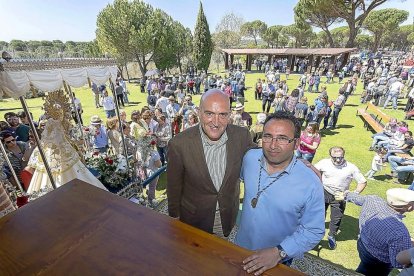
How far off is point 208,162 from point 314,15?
46.5 metres

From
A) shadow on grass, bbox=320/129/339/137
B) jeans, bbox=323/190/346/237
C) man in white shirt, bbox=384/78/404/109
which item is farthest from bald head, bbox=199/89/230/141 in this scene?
man in white shirt, bbox=384/78/404/109

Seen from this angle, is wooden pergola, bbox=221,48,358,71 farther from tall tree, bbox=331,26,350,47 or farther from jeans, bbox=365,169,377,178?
tall tree, bbox=331,26,350,47

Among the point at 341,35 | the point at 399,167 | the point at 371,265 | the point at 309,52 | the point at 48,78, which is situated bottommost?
the point at 399,167

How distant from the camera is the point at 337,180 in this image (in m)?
4.54

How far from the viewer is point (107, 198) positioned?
1.37 metres

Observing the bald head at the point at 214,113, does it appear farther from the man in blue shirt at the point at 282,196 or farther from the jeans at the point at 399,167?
the jeans at the point at 399,167

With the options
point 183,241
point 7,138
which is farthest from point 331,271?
point 7,138

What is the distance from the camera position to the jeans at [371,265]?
3.12m

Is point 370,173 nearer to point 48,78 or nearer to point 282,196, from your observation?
point 282,196

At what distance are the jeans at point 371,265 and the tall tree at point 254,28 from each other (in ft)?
284

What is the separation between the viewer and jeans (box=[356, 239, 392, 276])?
312 cm

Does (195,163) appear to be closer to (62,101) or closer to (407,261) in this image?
(407,261)

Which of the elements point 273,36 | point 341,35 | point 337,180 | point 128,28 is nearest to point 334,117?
point 337,180

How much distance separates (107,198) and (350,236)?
5321 millimetres
